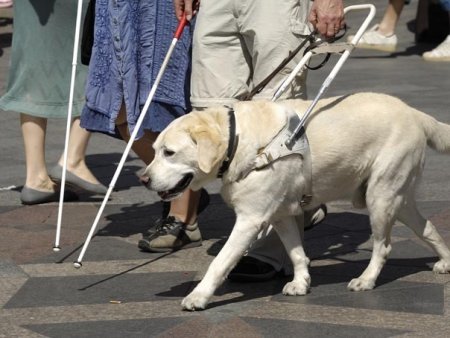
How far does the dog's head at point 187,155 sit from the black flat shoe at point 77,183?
2.73m

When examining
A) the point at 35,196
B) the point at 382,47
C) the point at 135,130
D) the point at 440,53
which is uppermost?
the point at 135,130

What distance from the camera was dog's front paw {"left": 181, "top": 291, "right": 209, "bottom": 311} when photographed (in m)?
5.38

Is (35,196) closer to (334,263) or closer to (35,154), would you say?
(35,154)

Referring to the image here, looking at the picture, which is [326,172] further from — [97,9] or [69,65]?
[69,65]

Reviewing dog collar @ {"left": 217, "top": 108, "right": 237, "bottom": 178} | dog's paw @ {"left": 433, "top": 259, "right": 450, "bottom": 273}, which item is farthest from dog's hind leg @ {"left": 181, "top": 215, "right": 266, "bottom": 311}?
dog's paw @ {"left": 433, "top": 259, "right": 450, "bottom": 273}

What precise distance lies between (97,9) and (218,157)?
1.78 m

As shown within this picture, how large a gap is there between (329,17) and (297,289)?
1.27m

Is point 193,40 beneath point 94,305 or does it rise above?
above

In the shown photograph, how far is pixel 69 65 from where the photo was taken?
26.4 ft

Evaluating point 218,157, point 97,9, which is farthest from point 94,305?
point 97,9

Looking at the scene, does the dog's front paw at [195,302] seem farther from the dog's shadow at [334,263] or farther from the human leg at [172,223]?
the human leg at [172,223]

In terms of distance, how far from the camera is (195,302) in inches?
212

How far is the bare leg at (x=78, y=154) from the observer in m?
8.14

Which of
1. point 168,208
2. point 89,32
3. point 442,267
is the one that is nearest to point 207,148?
point 442,267
